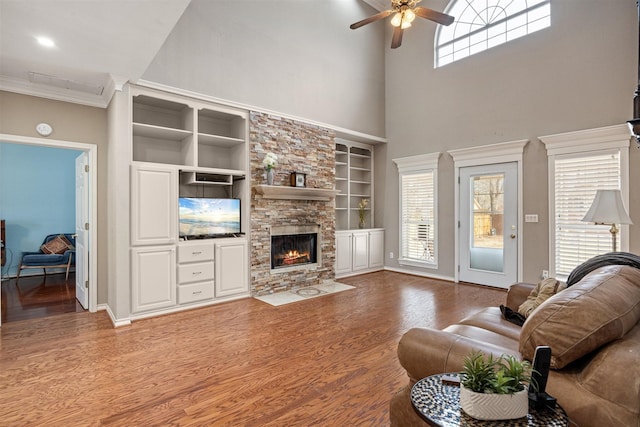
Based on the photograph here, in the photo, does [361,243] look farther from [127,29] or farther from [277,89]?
[127,29]

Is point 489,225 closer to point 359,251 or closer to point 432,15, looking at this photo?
point 359,251

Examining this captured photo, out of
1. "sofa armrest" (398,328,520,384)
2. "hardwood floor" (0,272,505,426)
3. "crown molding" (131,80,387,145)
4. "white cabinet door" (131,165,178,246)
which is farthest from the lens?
Result: "crown molding" (131,80,387,145)

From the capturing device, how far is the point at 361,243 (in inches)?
266

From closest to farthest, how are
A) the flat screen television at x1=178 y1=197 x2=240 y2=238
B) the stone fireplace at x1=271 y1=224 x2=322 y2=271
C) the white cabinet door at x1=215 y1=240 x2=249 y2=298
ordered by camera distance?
the flat screen television at x1=178 y1=197 x2=240 y2=238
the white cabinet door at x1=215 y1=240 x2=249 y2=298
the stone fireplace at x1=271 y1=224 x2=322 y2=271

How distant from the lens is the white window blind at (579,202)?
4.50 meters

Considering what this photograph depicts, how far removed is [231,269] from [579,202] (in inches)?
199

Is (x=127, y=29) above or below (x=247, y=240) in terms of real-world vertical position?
above

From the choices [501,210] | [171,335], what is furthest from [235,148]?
[501,210]

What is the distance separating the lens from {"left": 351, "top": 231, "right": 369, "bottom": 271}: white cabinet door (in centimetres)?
665

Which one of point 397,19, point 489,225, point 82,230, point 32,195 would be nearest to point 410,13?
point 397,19

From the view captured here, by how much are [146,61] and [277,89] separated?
2.32 m

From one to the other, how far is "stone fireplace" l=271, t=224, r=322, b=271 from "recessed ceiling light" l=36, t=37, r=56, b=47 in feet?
10.9

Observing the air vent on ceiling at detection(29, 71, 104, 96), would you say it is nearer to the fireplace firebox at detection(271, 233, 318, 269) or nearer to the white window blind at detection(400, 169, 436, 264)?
the fireplace firebox at detection(271, 233, 318, 269)

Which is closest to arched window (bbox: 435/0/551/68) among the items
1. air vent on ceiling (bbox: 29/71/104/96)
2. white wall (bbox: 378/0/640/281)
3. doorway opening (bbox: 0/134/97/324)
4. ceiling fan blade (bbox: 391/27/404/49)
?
white wall (bbox: 378/0/640/281)
